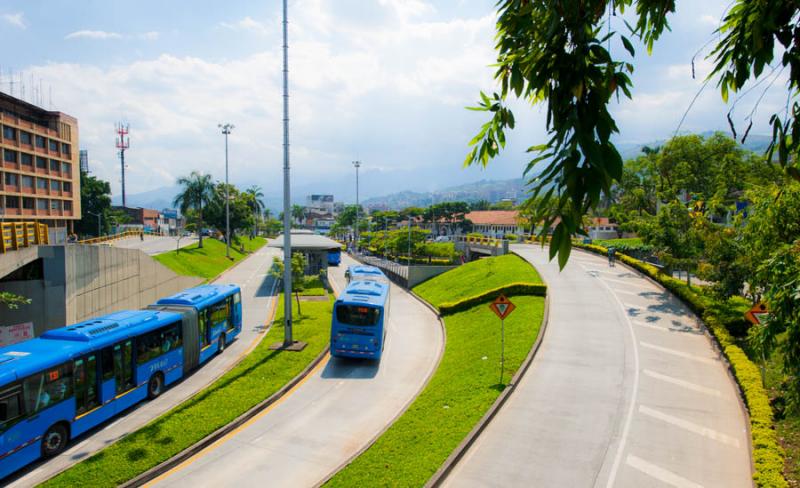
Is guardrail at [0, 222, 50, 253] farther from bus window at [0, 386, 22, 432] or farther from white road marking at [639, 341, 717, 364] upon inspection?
white road marking at [639, 341, 717, 364]

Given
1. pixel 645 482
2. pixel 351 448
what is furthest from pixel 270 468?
pixel 645 482

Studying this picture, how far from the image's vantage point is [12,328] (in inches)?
684

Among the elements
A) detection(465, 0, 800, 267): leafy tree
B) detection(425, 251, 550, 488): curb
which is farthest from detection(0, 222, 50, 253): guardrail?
detection(465, 0, 800, 267): leafy tree

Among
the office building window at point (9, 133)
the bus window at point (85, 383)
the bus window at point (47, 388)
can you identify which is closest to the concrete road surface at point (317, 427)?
the bus window at point (47, 388)

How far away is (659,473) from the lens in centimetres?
1038

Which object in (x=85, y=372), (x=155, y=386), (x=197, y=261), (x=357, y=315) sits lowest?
(x=155, y=386)

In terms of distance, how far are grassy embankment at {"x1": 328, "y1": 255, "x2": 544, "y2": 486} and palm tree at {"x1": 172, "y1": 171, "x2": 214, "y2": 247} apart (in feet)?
Answer: 158

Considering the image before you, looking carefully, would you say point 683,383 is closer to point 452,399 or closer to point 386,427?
point 452,399

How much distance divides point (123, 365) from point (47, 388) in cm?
282

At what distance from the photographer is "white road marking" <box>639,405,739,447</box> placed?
11875 mm

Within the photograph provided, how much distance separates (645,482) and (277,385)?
38.2 ft

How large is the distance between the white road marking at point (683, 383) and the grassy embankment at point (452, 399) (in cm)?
426

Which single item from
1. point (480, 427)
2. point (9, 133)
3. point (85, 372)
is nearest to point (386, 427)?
point (480, 427)

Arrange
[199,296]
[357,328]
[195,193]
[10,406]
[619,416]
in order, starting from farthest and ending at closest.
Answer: [195,193]
[199,296]
[357,328]
[619,416]
[10,406]
